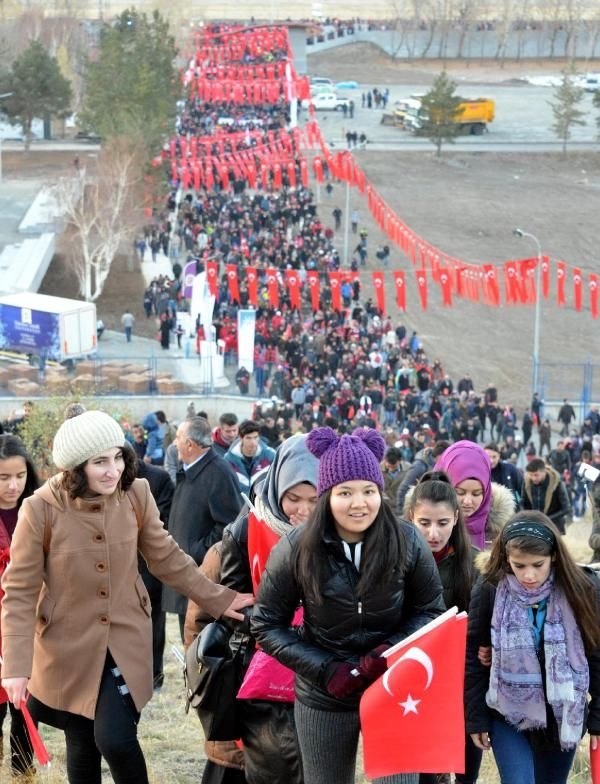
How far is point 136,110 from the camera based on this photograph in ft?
164

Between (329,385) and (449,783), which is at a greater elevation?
(449,783)

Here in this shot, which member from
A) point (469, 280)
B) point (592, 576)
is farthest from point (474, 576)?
point (469, 280)

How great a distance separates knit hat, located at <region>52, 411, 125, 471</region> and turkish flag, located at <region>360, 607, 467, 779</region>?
3.98 feet

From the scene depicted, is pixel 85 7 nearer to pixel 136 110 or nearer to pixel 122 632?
pixel 136 110

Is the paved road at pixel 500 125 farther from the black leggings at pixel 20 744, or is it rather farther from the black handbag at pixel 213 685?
the black handbag at pixel 213 685

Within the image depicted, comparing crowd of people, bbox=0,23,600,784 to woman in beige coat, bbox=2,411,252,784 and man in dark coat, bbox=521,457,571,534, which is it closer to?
woman in beige coat, bbox=2,411,252,784

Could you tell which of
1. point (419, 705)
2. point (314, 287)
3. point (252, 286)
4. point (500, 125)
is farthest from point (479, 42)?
point (419, 705)

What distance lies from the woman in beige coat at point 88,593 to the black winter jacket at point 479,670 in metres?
0.79

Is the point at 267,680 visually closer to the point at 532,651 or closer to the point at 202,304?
the point at 532,651

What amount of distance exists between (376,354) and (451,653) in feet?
88.7

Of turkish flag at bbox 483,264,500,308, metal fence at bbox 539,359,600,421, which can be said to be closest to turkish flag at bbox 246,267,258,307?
turkish flag at bbox 483,264,500,308

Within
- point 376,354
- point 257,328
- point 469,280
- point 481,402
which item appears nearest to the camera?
point 481,402

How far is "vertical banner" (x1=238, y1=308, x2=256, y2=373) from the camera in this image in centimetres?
3069

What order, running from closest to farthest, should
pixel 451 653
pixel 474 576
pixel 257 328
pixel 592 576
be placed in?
pixel 451 653
pixel 592 576
pixel 474 576
pixel 257 328
